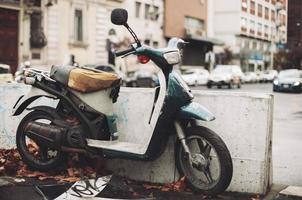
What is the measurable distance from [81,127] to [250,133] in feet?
5.38

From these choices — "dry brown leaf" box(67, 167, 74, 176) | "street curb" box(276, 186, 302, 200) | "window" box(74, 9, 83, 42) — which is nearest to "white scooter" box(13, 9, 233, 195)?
"dry brown leaf" box(67, 167, 74, 176)

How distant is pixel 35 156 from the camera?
597 cm

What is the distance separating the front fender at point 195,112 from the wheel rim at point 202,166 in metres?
0.22

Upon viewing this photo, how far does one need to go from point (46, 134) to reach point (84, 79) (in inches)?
26.4

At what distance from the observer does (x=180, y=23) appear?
1773 inches

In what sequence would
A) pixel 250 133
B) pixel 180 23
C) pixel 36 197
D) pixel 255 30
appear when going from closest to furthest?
pixel 36 197 → pixel 250 133 → pixel 255 30 → pixel 180 23

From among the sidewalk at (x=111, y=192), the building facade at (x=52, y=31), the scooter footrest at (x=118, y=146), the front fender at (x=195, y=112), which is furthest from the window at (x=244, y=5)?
the building facade at (x=52, y=31)

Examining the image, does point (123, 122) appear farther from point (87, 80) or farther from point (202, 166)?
point (202, 166)

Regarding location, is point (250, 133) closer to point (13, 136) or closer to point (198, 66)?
point (13, 136)

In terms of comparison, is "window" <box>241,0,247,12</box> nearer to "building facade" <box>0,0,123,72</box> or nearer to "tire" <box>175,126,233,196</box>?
"tire" <box>175,126,233,196</box>

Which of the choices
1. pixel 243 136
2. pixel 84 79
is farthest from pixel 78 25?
pixel 243 136

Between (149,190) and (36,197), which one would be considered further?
(149,190)

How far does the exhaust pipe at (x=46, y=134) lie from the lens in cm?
561

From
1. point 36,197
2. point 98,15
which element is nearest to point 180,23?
point 98,15
